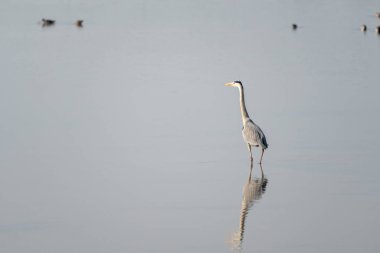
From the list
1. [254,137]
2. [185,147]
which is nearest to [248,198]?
[254,137]

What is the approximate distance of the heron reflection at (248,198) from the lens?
35.3 feet

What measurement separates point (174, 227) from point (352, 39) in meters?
25.9

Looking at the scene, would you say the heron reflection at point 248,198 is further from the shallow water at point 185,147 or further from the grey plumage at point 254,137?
the grey plumage at point 254,137

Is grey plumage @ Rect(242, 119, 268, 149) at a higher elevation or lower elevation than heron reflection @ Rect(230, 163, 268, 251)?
higher

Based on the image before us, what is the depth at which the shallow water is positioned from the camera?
11.2m

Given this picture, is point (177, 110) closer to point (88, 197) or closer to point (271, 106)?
point (271, 106)

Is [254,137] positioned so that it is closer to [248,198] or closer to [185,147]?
[185,147]

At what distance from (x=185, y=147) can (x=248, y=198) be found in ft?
10.9

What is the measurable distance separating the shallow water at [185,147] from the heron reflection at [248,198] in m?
0.03

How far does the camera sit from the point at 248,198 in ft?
41.5

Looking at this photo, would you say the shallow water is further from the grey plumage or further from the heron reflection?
the grey plumage

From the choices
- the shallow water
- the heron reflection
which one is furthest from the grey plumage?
the heron reflection

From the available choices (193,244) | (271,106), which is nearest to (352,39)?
(271,106)

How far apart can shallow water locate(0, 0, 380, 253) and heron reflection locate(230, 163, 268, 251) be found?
0.10 feet
